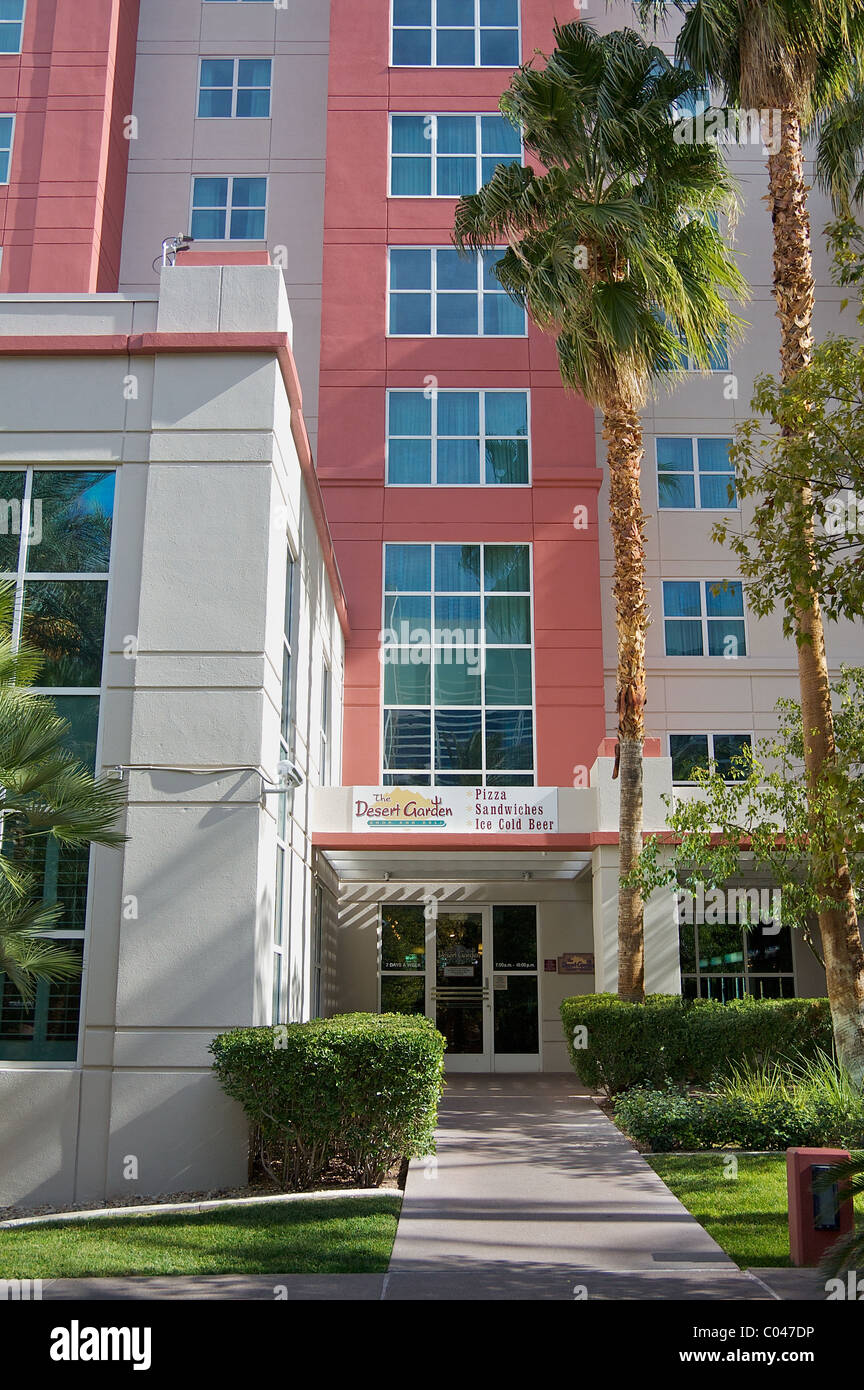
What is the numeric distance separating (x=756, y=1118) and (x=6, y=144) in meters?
23.0

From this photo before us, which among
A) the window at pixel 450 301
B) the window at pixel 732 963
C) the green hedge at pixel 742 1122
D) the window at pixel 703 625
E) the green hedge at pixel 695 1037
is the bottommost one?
the green hedge at pixel 742 1122

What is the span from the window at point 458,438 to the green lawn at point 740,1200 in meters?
14.2

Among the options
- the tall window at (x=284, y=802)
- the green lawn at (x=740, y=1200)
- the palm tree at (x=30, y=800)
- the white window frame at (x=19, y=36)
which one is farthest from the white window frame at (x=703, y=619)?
the white window frame at (x=19, y=36)

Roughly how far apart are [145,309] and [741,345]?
1657cm

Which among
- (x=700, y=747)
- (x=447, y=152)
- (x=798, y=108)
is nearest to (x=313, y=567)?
(x=798, y=108)

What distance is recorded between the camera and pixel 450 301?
78.1 ft

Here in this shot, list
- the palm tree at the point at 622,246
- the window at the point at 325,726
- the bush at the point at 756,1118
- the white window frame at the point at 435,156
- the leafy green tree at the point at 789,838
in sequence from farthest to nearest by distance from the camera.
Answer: the white window frame at the point at 435,156, the window at the point at 325,726, the palm tree at the point at 622,246, the leafy green tree at the point at 789,838, the bush at the point at 756,1118

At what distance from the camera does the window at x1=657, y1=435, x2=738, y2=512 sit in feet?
81.9

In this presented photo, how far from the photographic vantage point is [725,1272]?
738cm

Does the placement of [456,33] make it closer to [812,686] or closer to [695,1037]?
[812,686]

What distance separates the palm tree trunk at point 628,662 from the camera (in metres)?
15.8

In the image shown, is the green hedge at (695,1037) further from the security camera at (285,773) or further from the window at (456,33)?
the window at (456,33)
